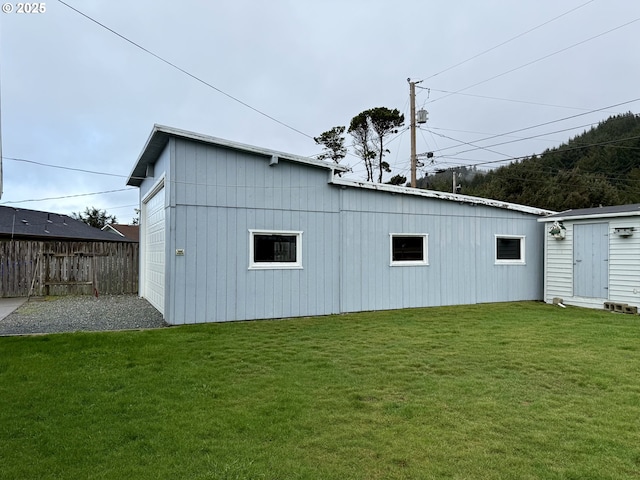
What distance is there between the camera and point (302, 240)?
357 inches

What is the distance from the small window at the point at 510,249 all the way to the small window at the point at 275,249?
6.08 metres

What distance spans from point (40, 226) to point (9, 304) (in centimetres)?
870

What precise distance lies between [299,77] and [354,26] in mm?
2851

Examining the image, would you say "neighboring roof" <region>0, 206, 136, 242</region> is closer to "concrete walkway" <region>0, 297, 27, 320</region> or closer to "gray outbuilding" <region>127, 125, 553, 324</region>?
"concrete walkway" <region>0, 297, 27, 320</region>

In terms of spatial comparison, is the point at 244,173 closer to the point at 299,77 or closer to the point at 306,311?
the point at 306,311

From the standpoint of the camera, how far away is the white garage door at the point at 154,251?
938 centimetres

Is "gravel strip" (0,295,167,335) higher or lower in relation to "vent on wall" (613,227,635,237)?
lower

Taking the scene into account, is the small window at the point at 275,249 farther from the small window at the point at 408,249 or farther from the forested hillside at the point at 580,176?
the forested hillside at the point at 580,176

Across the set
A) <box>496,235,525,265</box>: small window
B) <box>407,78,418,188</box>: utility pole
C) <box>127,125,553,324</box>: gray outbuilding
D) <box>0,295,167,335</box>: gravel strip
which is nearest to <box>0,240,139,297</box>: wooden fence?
<box>0,295,167,335</box>: gravel strip

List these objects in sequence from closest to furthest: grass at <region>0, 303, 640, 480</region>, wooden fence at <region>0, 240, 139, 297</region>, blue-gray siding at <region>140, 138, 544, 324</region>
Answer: grass at <region>0, 303, 640, 480</region> < blue-gray siding at <region>140, 138, 544, 324</region> < wooden fence at <region>0, 240, 139, 297</region>

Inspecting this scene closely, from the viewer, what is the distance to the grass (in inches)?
106

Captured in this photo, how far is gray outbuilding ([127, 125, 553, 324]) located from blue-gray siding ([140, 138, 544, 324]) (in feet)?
0.08

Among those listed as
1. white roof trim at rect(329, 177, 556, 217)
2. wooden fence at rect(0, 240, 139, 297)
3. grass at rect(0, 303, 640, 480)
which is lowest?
grass at rect(0, 303, 640, 480)

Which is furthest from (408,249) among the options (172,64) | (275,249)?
(172,64)
